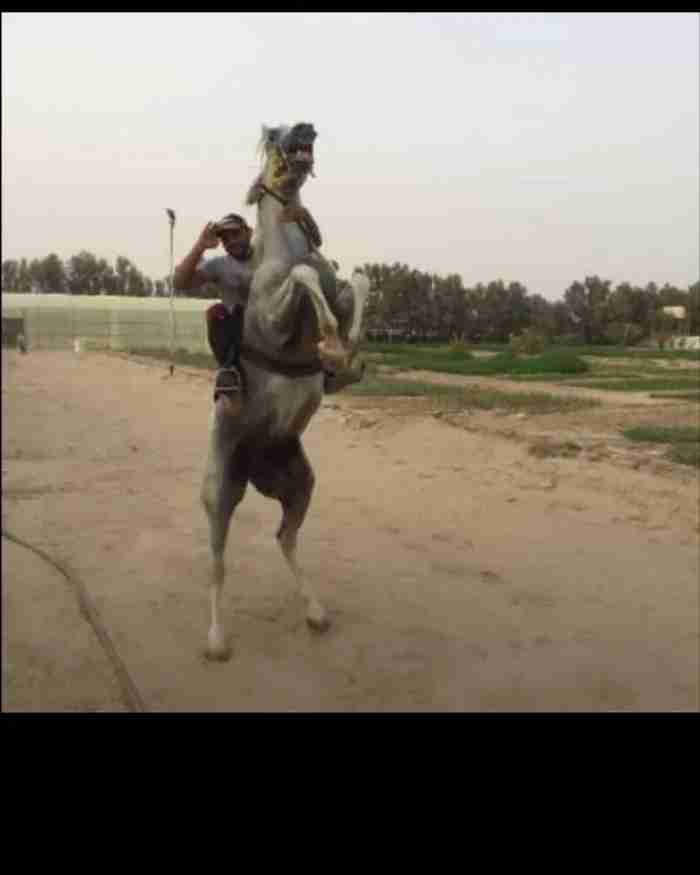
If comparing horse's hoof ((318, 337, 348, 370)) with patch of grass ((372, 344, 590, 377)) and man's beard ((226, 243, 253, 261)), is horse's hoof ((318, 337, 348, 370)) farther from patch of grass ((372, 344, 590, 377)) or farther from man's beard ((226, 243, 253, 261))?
patch of grass ((372, 344, 590, 377))

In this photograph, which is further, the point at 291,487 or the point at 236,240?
the point at 291,487

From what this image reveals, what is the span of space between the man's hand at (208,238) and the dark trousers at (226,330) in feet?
0.67

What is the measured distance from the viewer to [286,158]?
8.97 feet

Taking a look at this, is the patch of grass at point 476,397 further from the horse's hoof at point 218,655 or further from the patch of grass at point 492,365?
the horse's hoof at point 218,655

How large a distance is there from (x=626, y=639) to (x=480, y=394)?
48.0 feet

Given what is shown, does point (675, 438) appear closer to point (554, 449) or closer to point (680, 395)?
point (554, 449)

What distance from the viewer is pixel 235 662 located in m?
3.41

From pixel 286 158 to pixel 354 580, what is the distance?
2595 millimetres

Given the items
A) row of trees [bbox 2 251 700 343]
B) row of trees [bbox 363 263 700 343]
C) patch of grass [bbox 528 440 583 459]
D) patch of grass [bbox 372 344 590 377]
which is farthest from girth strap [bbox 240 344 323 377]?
row of trees [bbox 363 263 700 343]

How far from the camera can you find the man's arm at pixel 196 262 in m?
2.92

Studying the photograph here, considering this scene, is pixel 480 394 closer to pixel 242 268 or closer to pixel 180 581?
pixel 180 581

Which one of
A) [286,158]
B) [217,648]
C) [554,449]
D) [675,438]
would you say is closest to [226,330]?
[286,158]

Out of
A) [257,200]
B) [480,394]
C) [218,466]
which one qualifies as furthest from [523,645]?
[480,394]

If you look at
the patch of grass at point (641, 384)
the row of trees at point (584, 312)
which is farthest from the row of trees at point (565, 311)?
the patch of grass at point (641, 384)
